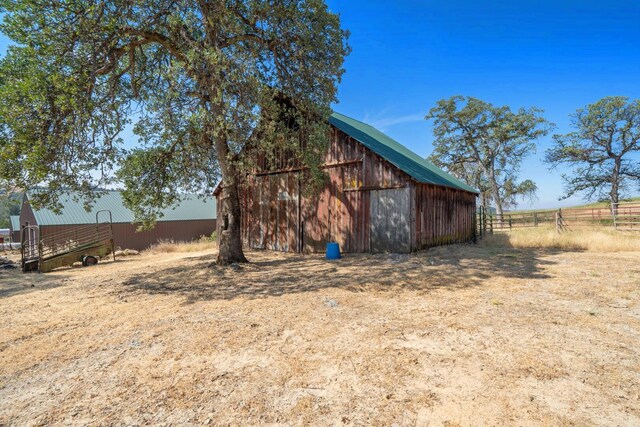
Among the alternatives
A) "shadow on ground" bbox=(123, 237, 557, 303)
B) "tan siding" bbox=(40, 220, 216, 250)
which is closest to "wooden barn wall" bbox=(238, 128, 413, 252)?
"shadow on ground" bbox=(123, 237, 557, 303)

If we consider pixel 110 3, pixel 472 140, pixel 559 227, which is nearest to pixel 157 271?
pixel 110 3

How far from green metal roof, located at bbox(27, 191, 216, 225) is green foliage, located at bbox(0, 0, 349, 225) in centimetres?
805

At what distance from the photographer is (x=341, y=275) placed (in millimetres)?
8922

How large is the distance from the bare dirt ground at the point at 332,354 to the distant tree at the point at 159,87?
4.05 metres

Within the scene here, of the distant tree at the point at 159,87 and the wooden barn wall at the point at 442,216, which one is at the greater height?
the distant tree at the point at 159,87

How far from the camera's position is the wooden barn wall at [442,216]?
1291 cm

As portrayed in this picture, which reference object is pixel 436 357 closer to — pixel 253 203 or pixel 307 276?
pixel 307 276

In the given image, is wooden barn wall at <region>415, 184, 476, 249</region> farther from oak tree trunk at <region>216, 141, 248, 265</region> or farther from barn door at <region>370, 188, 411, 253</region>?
oak tree trunk at <region>216, 141, 248, 265</region>

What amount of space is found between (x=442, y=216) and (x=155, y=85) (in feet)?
43.3

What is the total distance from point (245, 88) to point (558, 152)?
3204cm

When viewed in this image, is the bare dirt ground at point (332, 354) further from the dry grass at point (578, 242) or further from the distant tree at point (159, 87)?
the dry grass at point (578, 242)

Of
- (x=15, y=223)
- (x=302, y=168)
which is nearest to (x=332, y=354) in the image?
(x=302, y=168)

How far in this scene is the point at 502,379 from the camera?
331 centimetres

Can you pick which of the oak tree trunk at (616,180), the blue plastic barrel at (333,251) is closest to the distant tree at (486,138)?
the oak tree trunk at (616,180)
